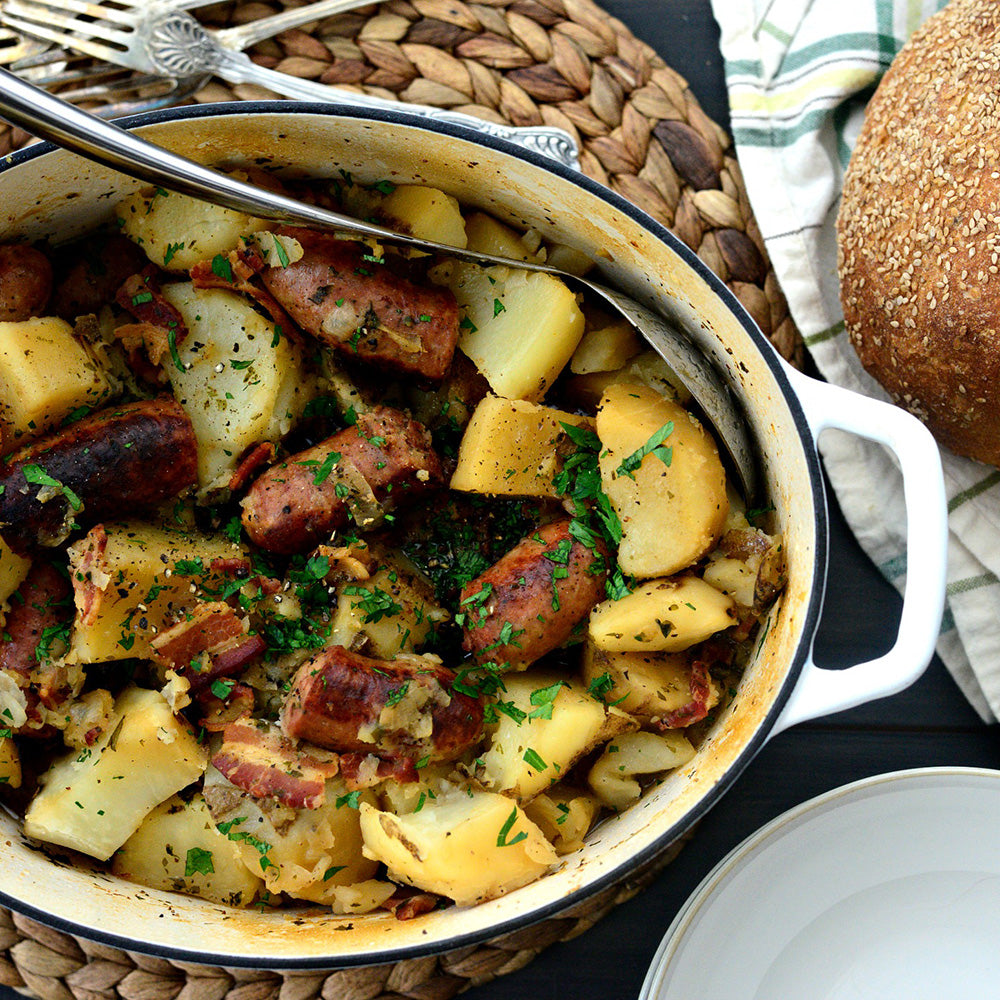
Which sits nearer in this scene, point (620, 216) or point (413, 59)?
point (620, 216)

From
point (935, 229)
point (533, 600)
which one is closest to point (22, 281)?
point (533, 600)

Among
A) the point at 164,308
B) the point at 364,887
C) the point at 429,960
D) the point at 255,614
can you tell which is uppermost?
the point at 164,308

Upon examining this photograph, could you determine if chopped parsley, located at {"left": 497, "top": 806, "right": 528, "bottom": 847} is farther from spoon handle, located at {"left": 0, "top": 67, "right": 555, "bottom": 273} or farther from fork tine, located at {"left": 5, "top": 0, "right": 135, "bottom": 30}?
fork tine, located at {"left": 5, "top": 0, "right": 135, "bottom": 30}

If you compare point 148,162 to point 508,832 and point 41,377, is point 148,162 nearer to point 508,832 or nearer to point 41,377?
point 41,377

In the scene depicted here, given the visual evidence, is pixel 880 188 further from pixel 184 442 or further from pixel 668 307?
pixel 184 442

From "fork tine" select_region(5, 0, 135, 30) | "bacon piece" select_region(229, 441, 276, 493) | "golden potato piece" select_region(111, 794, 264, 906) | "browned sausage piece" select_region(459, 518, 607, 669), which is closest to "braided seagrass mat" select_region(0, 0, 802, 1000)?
"fork tine" select_region(5, 0, 135, 30)

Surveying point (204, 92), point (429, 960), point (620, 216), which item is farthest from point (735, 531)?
point (204, 92)

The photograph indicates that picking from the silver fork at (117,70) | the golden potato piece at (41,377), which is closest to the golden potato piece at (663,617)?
the golden potato piece at (41,377)
